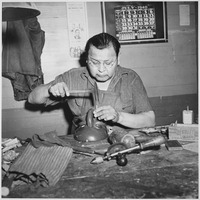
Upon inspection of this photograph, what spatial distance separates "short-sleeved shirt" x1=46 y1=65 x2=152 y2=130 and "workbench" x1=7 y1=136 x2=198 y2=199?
932mm

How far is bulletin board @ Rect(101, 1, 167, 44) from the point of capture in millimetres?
3486

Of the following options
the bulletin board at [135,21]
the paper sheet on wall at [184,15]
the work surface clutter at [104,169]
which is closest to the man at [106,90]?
the work surface clutter at [104,169]

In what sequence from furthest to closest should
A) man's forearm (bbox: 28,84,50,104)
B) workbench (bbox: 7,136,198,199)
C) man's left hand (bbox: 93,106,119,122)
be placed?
man's forearm (bbox: 28,84,50,104), man's left hand (bbox: 93,106,119,122), workbench (bbox: 7,136,198,199)

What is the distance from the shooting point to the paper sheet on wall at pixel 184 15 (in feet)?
12.0

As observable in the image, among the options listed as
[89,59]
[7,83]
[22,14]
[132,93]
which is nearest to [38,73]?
[7,83]

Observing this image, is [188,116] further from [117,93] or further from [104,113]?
[117,93]

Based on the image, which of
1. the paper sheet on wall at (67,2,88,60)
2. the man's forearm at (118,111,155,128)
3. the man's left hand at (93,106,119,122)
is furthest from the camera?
the paper sheet on wall at (67,2,88,60)

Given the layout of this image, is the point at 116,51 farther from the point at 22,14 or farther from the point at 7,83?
the point at 7,83

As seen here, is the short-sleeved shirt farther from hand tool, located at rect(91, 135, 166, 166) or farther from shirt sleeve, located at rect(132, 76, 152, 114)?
hand tool, located at rect(91, 135, 166, 166)

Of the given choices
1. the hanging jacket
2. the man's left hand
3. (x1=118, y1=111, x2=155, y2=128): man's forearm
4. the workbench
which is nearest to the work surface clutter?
the workbench

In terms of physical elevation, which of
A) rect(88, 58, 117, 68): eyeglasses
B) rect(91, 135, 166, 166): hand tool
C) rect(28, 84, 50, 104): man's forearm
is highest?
rect(88, 58, 117, 68): eyeglasses

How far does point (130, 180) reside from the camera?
118 cm

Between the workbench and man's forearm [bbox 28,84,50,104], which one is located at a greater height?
man's forearm [bbox 28,84,50,104]

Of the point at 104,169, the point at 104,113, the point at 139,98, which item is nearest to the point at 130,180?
the point at 104,169
